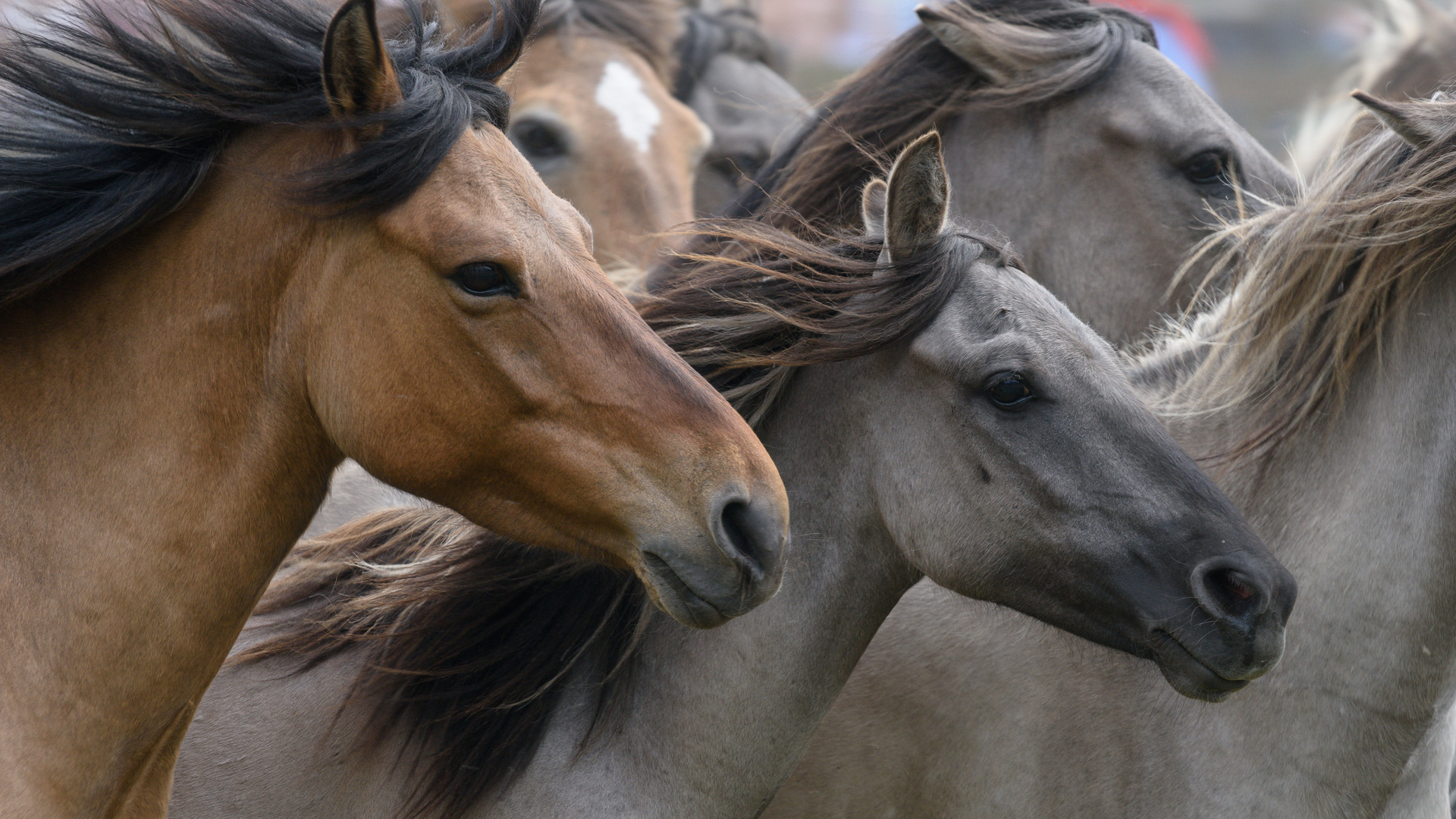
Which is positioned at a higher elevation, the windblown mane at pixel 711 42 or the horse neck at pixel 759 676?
the horse neck at pixel 759 676

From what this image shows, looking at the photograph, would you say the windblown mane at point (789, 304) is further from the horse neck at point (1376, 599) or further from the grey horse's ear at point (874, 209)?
the horse neck at point (1376, 599)

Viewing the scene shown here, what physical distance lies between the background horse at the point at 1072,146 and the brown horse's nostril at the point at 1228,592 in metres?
1.84

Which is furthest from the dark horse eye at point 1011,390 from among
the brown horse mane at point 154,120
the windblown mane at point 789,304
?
the brown horse mane at point 154,120

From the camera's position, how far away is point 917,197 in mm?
2539

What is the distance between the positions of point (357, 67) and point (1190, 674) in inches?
70.3

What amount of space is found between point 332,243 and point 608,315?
0.45m

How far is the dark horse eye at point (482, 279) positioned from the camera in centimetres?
198

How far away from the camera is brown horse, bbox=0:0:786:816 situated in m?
1.97

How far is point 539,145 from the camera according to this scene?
216 inches

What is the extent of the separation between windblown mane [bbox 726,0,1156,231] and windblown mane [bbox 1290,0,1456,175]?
246cm

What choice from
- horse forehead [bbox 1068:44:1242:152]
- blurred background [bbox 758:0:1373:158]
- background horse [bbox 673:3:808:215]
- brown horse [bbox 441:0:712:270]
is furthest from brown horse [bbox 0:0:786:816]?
blurred background [bbox 758:0:1373:158]

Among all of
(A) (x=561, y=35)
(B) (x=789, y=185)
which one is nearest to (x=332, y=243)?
(B) (x=789, y=185)

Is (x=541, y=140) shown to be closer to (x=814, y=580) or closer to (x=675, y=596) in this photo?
(x=814, y=580)

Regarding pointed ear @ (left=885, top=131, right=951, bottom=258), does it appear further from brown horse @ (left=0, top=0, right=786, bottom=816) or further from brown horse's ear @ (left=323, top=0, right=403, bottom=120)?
brown horse's ear @ (left=323, top=0, right=403, bottom=120)
